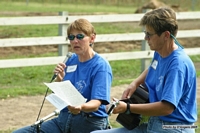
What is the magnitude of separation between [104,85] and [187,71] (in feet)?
2.48

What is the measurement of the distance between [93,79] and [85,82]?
0.23ft

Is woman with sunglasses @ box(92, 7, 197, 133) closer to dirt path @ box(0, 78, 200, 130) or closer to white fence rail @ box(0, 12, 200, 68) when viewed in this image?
dirt path @ box(0, 78, 200, 130)

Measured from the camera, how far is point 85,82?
4496 mm

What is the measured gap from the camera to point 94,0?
31.2m

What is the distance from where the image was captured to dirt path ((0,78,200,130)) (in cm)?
707

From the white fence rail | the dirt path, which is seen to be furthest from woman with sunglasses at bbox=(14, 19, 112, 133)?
the white fence rail

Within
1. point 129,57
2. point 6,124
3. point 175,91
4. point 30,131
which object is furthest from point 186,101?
point 129,57

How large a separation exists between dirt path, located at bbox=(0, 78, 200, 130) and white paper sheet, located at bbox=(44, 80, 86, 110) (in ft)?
9.21

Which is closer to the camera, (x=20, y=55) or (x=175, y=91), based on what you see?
(x=175, y=91)

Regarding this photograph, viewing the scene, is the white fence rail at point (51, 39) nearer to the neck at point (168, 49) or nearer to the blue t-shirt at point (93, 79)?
the blue t-shirt at point (93, 79)

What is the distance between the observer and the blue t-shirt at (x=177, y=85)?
3.84 meters

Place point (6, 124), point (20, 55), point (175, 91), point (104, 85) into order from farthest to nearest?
1. point (20, 55)
2. point (6, 124)
3. point (104, 85)
4. point (175, 91)

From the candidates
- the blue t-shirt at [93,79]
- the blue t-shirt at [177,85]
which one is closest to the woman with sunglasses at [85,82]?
the blue t-shirt at [93,79]

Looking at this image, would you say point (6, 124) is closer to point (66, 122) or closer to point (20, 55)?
point (66, 122)
